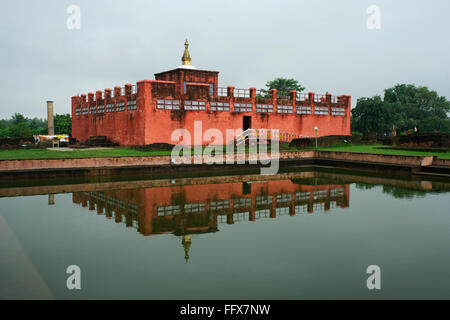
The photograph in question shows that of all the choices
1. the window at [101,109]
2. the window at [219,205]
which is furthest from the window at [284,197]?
the window at [101,109]

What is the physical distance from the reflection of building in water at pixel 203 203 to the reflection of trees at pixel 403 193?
179cm

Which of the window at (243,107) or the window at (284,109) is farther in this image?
the window at (284,109)

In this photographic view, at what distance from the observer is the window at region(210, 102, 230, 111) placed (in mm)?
30837

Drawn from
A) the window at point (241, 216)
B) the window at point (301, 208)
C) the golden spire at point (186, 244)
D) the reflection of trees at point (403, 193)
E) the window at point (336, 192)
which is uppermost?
the reflection of trees at point (403, 193)

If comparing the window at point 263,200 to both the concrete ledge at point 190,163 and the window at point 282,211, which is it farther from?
the concrete ledge at point 190,163

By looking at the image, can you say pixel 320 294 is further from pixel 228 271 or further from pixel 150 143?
pixel 150 143

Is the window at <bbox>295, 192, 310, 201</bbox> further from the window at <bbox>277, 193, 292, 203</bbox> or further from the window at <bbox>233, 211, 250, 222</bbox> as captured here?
the window at <bbox>233, 211, 250, 222</bbox>

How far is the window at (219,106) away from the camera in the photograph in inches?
1214

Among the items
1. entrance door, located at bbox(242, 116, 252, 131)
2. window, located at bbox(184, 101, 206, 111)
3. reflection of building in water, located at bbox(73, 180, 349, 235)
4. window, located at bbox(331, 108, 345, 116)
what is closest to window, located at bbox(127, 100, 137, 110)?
window, located at bbox(184, 101, 206, 111)

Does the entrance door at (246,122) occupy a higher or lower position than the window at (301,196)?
higher

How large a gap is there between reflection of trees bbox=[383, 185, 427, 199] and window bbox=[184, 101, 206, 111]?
1636 cm

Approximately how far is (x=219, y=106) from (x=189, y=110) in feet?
8.65
